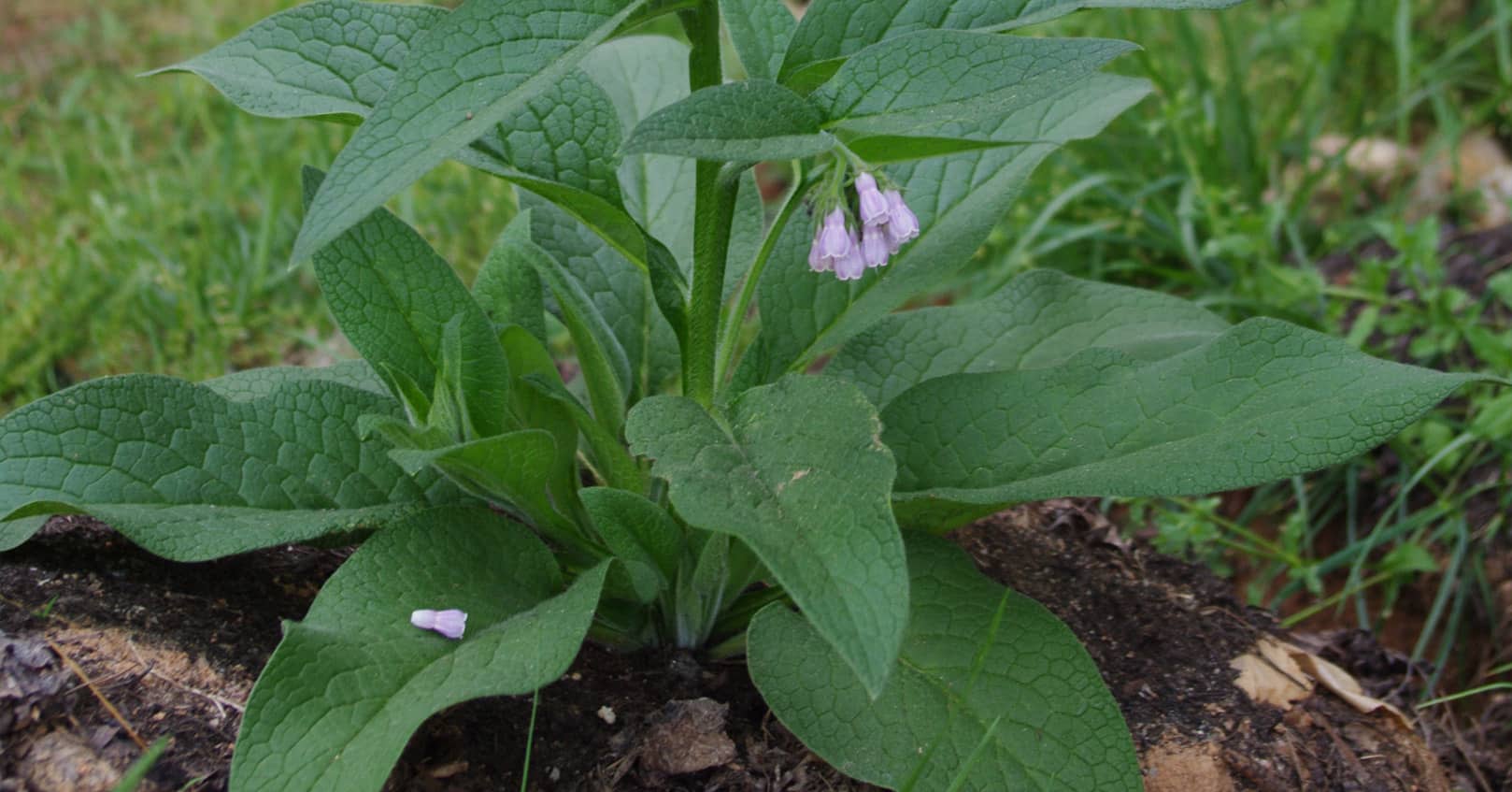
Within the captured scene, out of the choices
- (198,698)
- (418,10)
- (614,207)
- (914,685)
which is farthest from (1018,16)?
(198,698)

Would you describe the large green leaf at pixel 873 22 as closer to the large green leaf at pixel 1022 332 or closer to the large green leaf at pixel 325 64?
the large green leaf at pixel 325 64

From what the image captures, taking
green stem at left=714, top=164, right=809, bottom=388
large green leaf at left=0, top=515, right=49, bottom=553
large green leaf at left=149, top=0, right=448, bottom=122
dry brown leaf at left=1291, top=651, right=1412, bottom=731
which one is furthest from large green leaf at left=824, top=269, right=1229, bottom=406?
large green leaf at left=0, top=515, right=49, bottom=553

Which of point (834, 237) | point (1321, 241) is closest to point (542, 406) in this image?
point (834, 237)

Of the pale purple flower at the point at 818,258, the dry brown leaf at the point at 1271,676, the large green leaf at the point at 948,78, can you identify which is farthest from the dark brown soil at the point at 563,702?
the large green leaf at the point at 948,78

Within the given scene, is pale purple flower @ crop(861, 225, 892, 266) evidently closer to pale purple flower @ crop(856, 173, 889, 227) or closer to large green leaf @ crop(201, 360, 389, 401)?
pale purple flower @ crop(856, 173, 889, 227)

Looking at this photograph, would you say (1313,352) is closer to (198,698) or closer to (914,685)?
(914,685)

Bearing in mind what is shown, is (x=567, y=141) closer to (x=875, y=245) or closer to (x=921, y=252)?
(x=875, y=245)
